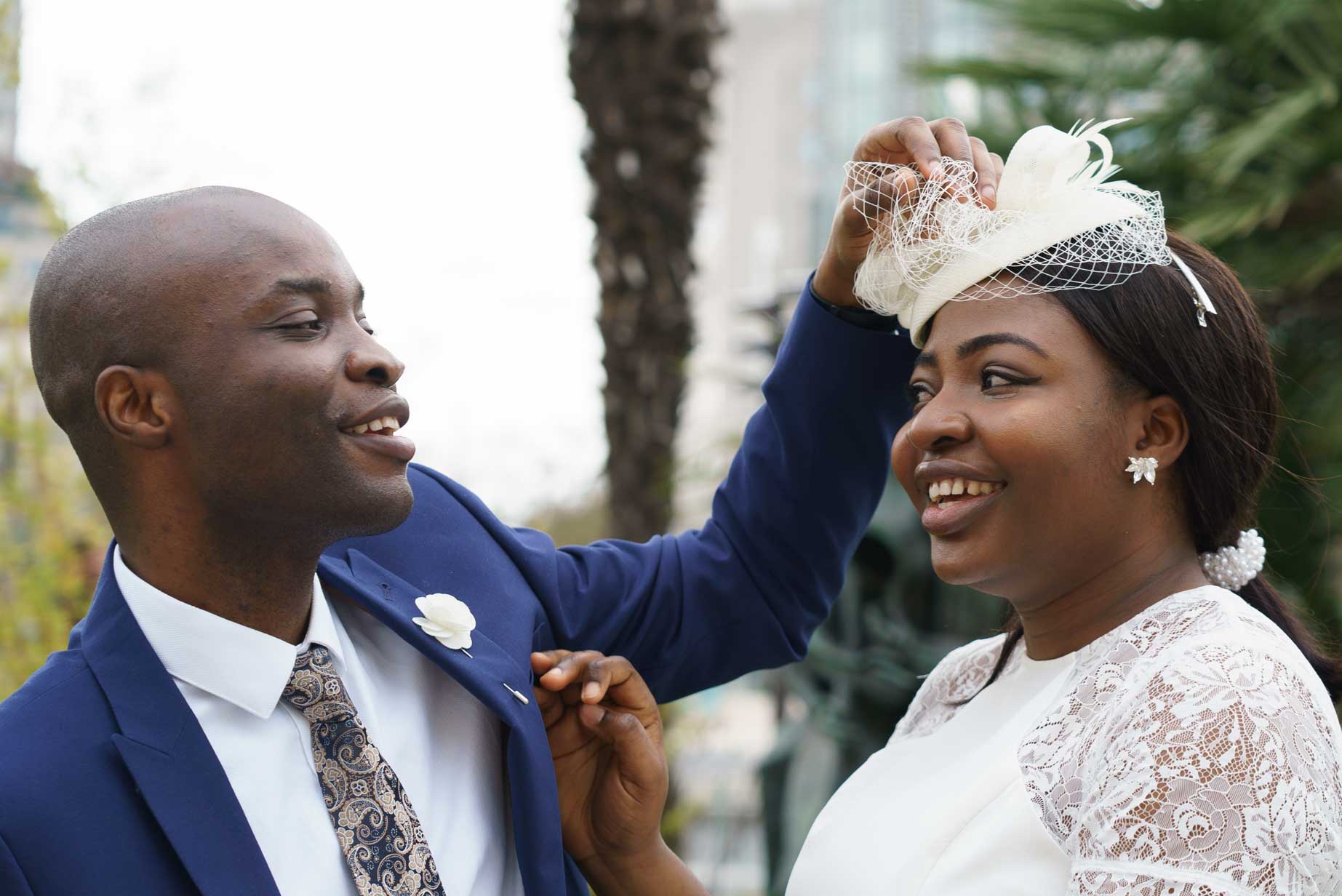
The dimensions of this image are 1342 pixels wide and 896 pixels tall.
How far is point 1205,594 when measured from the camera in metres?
1.89

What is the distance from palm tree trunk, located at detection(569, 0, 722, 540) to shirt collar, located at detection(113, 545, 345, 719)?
127 inches

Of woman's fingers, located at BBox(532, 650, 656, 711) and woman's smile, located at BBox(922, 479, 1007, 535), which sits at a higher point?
woman's smile, located at BBox(922, 479, 1007, 535)

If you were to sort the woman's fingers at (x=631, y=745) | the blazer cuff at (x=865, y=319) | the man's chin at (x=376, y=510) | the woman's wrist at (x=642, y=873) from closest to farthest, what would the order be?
the man's chin at (x=376, y=510) < the woman's fingers at (x=631, y=745) < the woman's wrist at (x=642, y=873) < the blazer cuff at (x=865, y=319)

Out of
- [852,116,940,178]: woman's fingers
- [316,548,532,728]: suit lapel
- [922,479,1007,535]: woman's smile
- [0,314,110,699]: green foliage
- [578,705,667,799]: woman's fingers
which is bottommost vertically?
[0,314,110,699]: green foliage

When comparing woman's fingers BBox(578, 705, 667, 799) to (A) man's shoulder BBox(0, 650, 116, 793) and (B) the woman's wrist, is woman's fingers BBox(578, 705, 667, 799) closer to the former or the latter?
(B) the woman's wrist

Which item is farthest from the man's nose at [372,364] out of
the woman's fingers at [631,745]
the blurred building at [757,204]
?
the blurred building at [757,204]

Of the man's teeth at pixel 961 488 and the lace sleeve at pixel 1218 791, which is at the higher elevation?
the man's teeth at pixel 961 488

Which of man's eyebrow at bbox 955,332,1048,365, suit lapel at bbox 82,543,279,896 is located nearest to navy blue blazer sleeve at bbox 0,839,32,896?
suit lapel at bbox 82,543,279,896

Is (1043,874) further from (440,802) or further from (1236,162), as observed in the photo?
(1236,162)

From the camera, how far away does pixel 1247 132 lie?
4574 millimetres

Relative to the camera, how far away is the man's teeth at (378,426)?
193 cm

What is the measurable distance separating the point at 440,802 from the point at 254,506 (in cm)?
52

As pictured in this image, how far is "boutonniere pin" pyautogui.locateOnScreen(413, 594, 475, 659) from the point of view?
2039mm

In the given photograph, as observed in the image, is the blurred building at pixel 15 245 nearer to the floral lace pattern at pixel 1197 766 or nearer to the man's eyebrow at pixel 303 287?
the man's eyebrow at pixel 303 287
